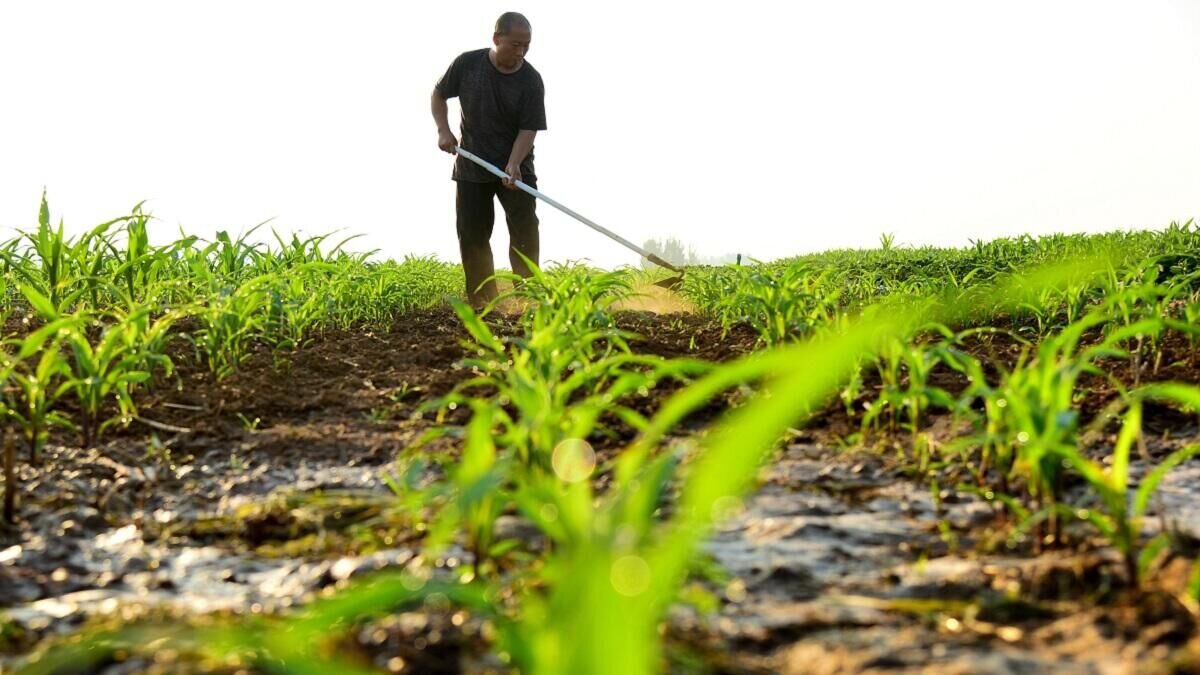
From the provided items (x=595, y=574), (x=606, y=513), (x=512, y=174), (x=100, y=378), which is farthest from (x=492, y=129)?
(x=595, y=574)

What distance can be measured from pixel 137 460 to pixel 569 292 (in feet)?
6.66

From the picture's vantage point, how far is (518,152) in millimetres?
7441

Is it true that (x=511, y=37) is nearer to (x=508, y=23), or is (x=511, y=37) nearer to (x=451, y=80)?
(x=508, y=23)

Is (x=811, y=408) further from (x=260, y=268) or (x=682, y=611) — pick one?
(x=260, y=268)

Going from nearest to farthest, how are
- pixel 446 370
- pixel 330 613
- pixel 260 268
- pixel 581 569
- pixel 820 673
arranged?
pixel 581 569 < pixel 330 613 < pixel 820 673 < pixel 446 370 < pixel 260 268

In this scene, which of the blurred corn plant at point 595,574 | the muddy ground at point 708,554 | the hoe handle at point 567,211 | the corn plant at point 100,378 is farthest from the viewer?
the hoe handle at point 567,211

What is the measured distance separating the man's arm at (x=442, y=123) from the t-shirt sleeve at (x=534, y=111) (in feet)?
1.84

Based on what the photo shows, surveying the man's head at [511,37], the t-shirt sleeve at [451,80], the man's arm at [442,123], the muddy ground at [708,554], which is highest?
the man's head at [511,37]

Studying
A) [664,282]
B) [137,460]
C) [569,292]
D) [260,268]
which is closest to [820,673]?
[137,460]

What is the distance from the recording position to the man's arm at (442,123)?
763 cm

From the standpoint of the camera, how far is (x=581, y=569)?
0.88 m

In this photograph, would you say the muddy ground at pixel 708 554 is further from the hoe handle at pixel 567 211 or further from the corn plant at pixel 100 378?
the hoe handle at pixel 567 211

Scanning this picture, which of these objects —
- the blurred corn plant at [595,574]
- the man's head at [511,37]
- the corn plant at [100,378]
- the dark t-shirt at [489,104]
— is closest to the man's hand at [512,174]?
the dark t-shirt at [489,104]

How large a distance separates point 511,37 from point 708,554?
20.3ft
